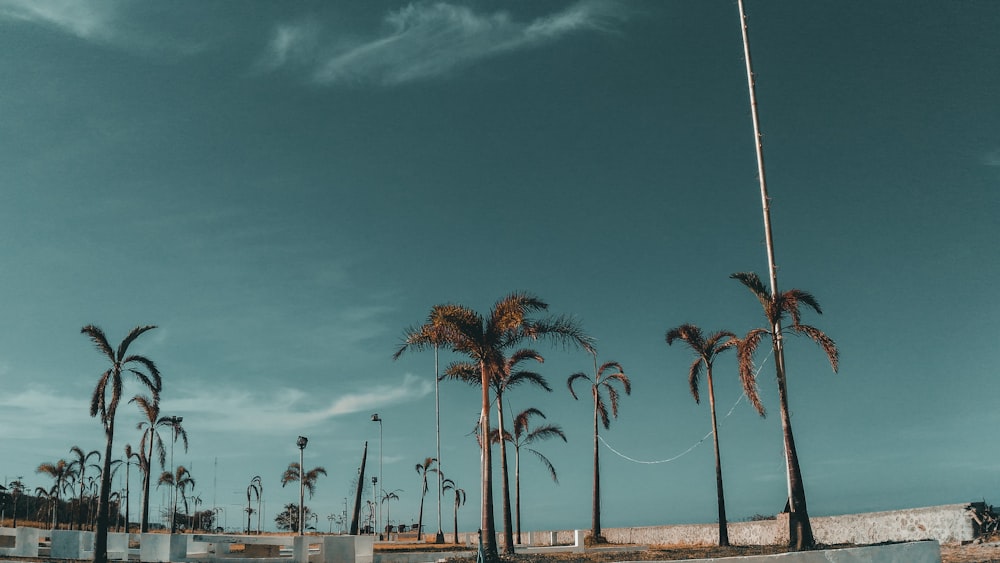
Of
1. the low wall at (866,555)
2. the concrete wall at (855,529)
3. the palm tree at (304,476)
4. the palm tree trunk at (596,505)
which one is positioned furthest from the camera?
the palm tree at (304,476)

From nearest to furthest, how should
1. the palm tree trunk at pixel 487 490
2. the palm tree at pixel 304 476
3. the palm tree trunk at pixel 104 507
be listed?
1. the palm tree trunk at pixel 487 490
2. the palm tree trunk at pixel 104 507
3. the palm tree at pixel 304 476

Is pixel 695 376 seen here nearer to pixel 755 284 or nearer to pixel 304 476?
pixel 755 284

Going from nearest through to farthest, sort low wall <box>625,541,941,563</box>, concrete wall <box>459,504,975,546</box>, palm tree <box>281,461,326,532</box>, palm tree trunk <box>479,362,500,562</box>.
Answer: low wall <box>625,541,941,563</box>
concrete wall <box>459,504,975,546</box>
palm tree trunk <box>479,362,500,562</box>
palm tree <box>281,461,326,532</box>

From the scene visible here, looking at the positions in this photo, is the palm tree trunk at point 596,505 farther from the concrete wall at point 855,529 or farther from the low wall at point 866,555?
the low wall at point 866,555

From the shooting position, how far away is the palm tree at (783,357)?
72.4ft

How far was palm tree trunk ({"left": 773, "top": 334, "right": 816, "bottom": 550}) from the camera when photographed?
2192cm

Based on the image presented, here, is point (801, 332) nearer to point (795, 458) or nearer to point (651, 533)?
point (795, 458)

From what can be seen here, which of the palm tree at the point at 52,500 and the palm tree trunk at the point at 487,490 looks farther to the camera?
the palm tree at the point at 52,500

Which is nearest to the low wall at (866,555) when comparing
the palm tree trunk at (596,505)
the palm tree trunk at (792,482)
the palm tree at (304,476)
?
the palm tree trunk at (792,482)

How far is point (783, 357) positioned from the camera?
23.8 meters

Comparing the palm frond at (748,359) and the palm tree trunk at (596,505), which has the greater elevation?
the palm frond at (748,359)

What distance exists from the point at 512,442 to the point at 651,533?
32.9ft

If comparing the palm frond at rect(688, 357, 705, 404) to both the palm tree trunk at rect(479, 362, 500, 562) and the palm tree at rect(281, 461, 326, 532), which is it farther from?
the palm tree at rect(281, 461, 326, 532)

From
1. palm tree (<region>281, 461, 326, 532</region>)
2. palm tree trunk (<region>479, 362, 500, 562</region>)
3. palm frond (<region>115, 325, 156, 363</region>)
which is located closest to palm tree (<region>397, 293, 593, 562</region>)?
palm tree trunk (<region>479, 362, 500, 562</region>)
